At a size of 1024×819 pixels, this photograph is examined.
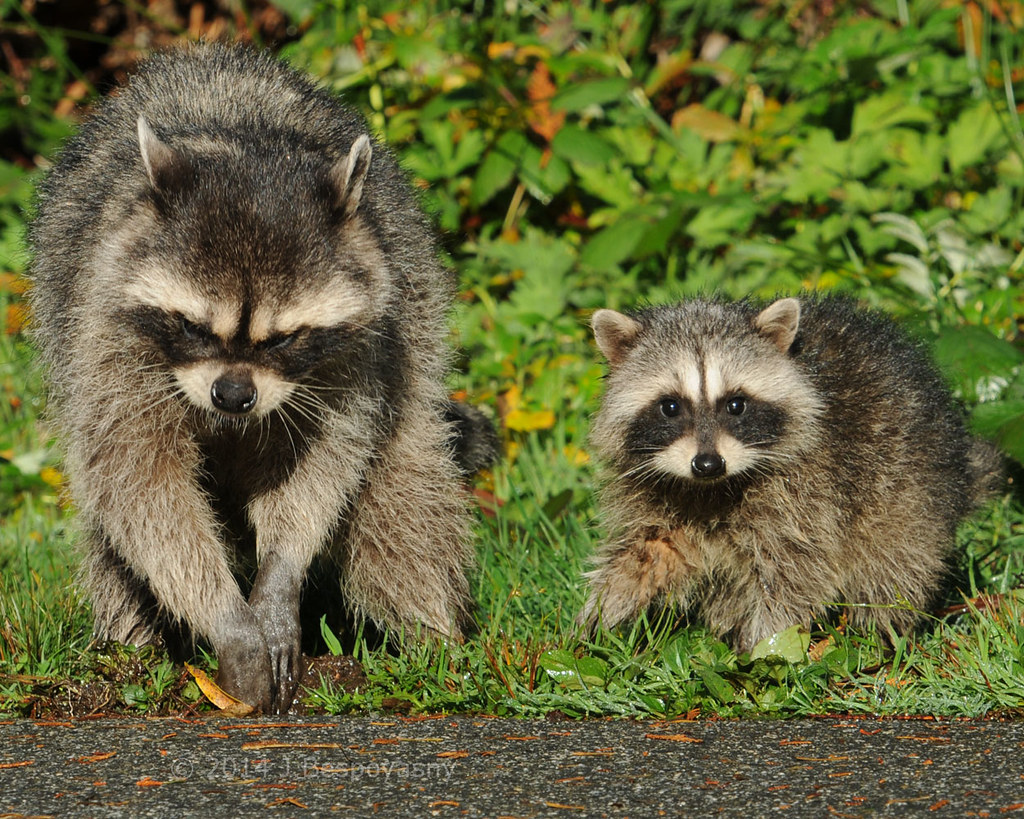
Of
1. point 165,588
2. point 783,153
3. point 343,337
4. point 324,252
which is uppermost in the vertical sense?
point 783,153

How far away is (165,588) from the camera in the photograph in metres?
4.03

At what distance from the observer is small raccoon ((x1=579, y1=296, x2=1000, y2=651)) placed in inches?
170

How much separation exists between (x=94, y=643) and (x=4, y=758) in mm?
1092

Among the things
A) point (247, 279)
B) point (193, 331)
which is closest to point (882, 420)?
point (247, 279)

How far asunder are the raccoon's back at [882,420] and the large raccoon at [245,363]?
129cm

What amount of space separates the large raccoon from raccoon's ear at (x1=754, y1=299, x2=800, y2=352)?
1.10 meters

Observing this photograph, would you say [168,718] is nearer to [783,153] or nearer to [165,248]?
[165,248]

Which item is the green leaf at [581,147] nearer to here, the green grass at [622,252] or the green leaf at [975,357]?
the green grass at [622,252]

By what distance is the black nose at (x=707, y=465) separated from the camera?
412cm

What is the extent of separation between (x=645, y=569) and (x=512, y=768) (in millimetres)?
1542

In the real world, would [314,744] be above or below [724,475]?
below

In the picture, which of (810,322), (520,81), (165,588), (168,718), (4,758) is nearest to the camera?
(4,758)

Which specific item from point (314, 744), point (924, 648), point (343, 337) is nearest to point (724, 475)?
point (924, 648)

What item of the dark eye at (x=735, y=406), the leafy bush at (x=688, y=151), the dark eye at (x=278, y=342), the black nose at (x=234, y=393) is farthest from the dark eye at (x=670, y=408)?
the leafy bush at (x=688, y=151)
